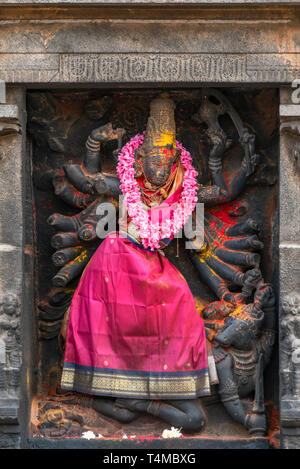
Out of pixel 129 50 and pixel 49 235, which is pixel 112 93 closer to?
pixel 129 50

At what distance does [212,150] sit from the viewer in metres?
7.64

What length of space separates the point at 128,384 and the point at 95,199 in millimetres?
1602

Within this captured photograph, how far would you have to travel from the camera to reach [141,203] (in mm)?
7547

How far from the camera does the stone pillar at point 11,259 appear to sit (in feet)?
23.2

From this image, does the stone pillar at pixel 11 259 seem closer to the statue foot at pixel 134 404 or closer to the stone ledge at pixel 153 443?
the stone ledge at pixel 153 443

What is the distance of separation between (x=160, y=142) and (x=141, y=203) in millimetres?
535

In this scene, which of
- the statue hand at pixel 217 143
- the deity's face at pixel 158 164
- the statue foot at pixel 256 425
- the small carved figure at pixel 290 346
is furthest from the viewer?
the statue hand at pixel 217 143

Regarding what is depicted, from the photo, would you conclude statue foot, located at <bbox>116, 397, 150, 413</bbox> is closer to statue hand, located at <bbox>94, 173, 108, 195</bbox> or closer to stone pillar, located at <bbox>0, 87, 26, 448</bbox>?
stone pillar, located at <bbox>0, 87, 26, 448</bbox>

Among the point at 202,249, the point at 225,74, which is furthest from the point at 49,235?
the point at 225,74

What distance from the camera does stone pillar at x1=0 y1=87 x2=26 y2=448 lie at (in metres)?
7.08

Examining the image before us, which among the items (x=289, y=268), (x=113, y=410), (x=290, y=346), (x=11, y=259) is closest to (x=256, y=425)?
(x=290, y=346)

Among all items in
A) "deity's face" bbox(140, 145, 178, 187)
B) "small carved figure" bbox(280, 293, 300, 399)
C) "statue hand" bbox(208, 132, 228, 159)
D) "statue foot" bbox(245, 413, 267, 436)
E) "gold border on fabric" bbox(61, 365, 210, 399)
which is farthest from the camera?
"statue hand" bbox(208, 132, 228, 159)

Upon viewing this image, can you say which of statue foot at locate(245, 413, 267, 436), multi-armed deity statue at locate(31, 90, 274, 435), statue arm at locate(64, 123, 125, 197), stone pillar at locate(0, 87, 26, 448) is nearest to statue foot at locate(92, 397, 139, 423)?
multi-armed deity statue at locate(31, 90, 274, 435)

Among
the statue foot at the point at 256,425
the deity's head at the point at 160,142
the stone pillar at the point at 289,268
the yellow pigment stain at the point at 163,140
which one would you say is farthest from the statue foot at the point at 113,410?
the yellow pigment stain at the point at 163,140
